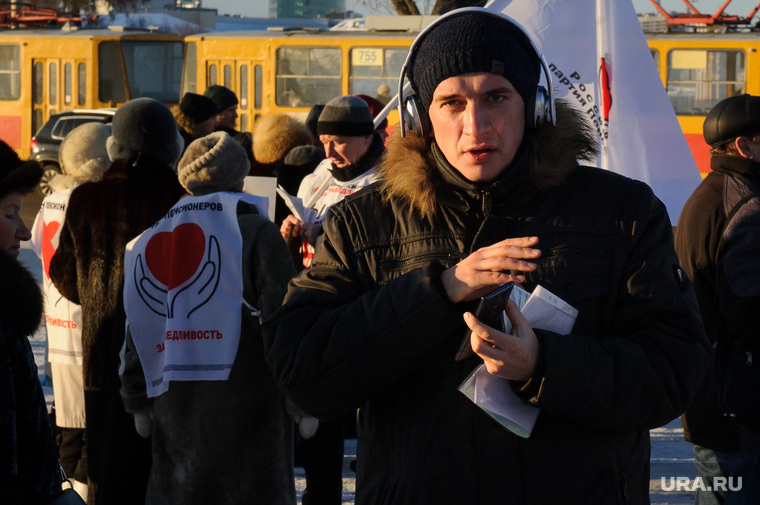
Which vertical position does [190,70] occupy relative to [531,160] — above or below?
above

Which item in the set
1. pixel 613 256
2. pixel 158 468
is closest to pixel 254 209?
pixel 158 468

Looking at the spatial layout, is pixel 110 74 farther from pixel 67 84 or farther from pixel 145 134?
pixel 145 134

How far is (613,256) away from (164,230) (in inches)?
79.6

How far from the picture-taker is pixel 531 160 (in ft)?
6.73

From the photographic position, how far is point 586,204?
6.59ft

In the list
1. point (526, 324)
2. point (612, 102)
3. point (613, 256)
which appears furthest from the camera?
point (612, 102)

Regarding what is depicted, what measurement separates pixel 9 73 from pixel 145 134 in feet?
61.6

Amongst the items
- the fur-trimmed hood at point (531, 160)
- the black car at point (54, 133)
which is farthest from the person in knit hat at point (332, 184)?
the black car at point (54, 133)

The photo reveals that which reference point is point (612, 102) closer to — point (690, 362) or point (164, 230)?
point (164, 230)

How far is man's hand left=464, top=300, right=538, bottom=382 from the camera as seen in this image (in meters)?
1.75

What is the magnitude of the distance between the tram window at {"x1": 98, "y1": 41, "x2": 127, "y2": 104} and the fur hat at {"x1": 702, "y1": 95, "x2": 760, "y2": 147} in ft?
60.3

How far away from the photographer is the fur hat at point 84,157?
14.7 feet

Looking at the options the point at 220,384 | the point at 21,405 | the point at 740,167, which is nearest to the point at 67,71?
the point at 220,384

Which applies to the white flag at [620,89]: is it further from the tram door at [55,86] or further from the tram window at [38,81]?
the tram window at [38,81]
